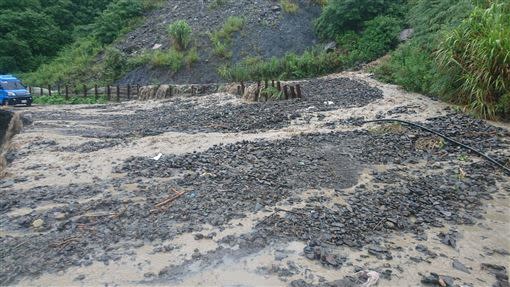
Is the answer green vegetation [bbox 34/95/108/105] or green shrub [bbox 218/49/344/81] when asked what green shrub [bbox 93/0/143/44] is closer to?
green vegetation [bbox 34/95/108/105]

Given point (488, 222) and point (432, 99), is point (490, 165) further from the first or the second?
point (432, 99)

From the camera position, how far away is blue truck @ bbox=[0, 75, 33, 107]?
60.2 feet

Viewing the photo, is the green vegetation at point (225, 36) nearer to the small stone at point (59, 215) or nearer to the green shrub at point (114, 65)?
the green shrub at point (114, 65)

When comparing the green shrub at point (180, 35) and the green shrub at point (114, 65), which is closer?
the green shrub at point (180, 35)

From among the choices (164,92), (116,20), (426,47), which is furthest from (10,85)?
(426,47)

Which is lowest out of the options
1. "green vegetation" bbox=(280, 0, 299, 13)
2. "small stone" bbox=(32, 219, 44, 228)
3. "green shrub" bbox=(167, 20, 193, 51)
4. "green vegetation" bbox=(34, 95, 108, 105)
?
"small stone" bbox=(32, 219, 44, 228)

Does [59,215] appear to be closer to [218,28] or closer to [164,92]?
[164,92]

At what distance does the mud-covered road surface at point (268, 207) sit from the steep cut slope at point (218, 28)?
37.5 ft

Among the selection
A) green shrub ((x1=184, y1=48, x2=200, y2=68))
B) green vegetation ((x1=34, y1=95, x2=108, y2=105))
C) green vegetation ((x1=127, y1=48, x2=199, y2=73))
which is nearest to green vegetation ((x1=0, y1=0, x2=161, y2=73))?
green vegetation ((x1=127, y1=48, x2=199, y2=73))

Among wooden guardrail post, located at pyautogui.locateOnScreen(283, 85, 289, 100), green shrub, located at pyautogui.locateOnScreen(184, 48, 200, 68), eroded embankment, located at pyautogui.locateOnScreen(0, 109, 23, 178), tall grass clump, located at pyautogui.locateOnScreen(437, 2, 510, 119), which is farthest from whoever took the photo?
green shrub, located at pyautogui.locateOnScreen(184, 48, 200, 68)

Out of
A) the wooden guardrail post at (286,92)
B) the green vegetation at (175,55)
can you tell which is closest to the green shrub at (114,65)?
the green vegetation at (175,55)

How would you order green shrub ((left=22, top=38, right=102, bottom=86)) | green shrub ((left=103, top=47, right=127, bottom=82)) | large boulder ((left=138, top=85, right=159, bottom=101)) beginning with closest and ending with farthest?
1. large boulder ((left=138, top=85, right=159, bottom=101))
2. green shrub ((left=103, top=47, right=127, bottom=82))
3. green shrub ((left=22, top=38, right=102, bottom=86))

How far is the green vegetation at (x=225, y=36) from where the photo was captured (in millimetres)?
20828

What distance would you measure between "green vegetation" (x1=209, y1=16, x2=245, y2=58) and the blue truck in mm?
9661
